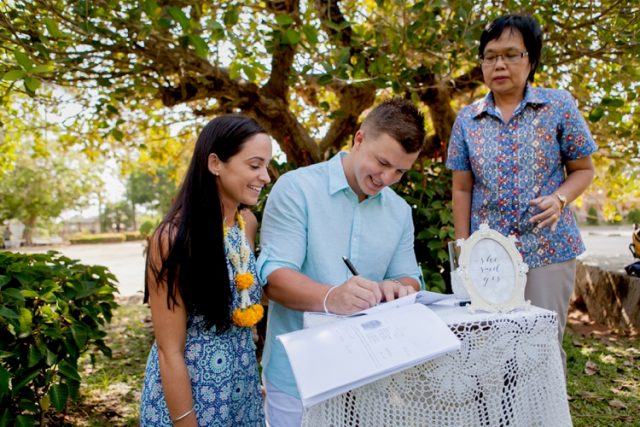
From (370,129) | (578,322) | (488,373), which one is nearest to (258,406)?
(488,373)

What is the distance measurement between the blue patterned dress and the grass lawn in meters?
1.75

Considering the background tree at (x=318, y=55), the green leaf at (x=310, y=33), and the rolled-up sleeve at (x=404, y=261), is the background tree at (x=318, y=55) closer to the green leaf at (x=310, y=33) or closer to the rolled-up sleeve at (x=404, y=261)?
the green leaf at (x=310, y=33)

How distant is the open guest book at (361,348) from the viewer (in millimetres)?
1177

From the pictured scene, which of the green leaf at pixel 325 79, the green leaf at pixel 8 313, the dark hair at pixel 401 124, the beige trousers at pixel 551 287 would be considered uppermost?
the green leaf at pixel 325 79

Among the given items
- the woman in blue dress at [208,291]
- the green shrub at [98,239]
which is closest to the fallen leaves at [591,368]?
the woman in blue dress at [208,291]

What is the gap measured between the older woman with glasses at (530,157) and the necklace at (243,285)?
1.02m

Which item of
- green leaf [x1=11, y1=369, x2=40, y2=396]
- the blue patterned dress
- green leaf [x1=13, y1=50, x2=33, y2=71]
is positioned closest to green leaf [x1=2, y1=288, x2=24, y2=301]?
green leaf [x1=11, y1=369, x2=40, y2=396]

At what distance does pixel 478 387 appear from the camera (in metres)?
1.38

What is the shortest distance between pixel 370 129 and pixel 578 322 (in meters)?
5.17

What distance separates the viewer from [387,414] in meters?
1.34

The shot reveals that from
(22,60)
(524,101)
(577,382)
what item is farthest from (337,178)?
(577,382)

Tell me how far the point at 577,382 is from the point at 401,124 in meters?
3.14

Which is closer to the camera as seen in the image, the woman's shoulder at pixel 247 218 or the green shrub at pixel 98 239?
the woman's shoulder at pixel 247 218

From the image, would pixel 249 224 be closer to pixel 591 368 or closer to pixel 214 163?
pixel 214 163
